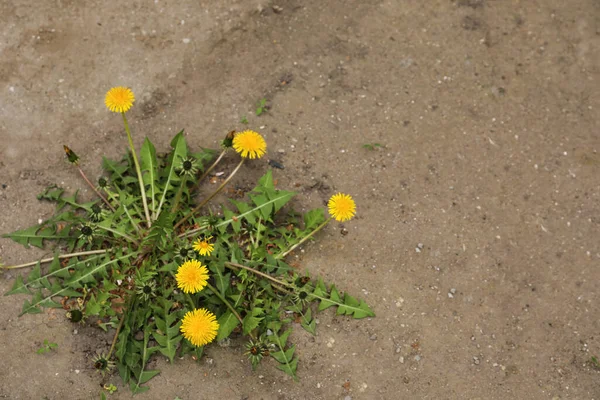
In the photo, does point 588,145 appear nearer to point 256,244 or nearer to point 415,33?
point 415,33

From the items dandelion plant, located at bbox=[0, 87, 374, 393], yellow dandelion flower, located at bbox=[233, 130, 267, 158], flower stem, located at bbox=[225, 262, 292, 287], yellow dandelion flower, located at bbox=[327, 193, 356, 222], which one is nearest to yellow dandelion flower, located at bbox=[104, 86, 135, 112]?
dandelion plant, located at bbox=[0, 87, 374, 393]

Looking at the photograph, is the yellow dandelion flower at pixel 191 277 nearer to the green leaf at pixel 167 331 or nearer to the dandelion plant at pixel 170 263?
the dandelion plant at pixel 170 263

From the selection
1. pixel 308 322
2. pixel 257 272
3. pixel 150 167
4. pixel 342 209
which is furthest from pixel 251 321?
pixel 150 167

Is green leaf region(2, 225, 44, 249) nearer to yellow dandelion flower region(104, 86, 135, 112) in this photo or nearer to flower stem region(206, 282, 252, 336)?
yellow dandelion flower region(104, 86, 135, 112)

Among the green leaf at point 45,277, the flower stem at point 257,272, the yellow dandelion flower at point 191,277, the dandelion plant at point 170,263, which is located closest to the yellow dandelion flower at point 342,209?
the dandelion plant at point 170,263

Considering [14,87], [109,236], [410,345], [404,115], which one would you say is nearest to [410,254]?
[410,345]

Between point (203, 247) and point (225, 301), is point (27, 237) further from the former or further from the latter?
point (225, 301)
